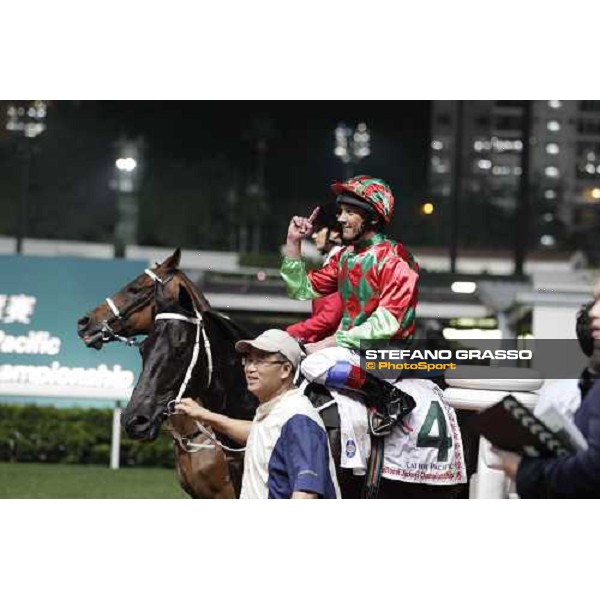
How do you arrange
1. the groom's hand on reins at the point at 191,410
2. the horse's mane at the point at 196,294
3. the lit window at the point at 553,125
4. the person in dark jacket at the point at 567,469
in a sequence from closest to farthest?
the person in dark jacket at the point at 567,469 < the groom's hand on reins at the point at 191,410 < the horse's mane at the point at 196,294 < the lit window at the point at 553,125

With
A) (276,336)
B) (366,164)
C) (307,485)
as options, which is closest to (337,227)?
(366,164)

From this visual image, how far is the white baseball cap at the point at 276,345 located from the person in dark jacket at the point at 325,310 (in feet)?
3.69

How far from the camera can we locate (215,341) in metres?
5.25

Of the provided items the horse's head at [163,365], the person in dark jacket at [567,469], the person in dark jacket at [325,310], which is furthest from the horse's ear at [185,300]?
the person in dark jacket at [567,469]

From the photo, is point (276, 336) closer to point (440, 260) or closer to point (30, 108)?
point (440, 260)

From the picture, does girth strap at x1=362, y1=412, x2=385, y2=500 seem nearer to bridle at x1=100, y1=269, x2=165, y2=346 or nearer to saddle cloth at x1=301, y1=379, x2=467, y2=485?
saddle cloth at x1=301, y1=379, x2=467, y2=485

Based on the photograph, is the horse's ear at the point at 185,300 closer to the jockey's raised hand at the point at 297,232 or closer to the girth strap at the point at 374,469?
the jockey's raised hand at the point at 297,232

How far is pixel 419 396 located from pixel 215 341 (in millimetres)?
894

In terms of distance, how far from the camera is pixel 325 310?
5.37 m

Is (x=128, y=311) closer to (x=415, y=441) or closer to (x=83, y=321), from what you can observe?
(x=83, y=321)

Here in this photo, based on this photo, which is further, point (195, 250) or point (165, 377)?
point (195, 250)

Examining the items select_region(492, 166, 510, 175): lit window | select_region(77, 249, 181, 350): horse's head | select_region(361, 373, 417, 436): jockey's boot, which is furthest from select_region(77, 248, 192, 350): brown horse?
select_region(492, 166, 510, 175): lit window

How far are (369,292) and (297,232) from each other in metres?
0.62

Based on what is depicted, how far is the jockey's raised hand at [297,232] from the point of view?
5.40 metres
